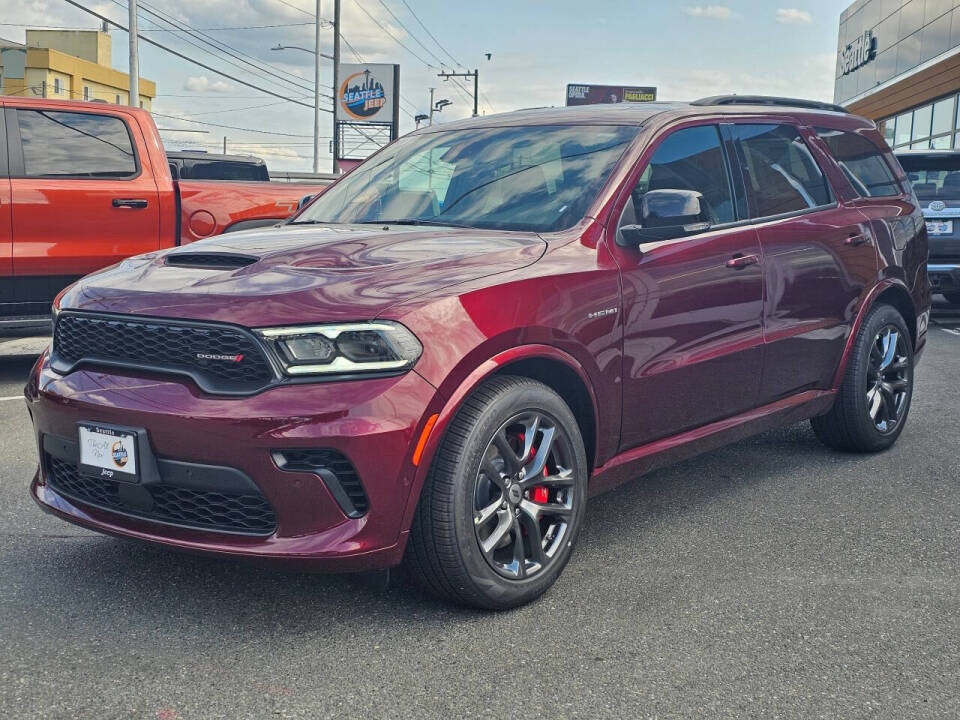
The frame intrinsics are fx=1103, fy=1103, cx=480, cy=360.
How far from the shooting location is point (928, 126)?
29062mm

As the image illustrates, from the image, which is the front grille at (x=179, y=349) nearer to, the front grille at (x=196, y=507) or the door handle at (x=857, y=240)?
the front grille at (x=196, y=507)

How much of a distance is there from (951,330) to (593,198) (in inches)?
354

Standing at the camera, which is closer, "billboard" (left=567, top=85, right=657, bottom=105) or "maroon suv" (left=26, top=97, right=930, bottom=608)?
"maroon suv" (left=26, top=97, right=930, bottom=608)

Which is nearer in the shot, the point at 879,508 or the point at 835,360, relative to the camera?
the point at 879,508

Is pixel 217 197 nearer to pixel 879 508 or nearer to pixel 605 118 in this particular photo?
pixel 605 118

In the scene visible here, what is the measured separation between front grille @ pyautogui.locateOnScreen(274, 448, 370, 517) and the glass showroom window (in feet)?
78.1

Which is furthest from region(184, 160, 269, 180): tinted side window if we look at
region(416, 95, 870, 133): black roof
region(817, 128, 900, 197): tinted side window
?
region(817, 128, 900, 197): tinted side window

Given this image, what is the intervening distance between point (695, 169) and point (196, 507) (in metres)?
2.49

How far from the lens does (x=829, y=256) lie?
5.12 metres

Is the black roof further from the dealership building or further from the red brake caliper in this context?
the dealership building

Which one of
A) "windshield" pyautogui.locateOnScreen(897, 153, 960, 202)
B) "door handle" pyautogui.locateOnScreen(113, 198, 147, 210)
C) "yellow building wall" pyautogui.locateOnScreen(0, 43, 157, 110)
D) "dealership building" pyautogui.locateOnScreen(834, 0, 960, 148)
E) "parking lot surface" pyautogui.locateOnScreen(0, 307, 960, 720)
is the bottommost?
"parking lot surface" pyautogui.locateOnScreen(0, 307, 960, 720)

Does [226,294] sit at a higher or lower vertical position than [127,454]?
higher

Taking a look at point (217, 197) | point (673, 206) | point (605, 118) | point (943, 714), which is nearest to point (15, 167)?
point (217, 197)

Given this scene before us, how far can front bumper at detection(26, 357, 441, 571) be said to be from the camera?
122 inches
